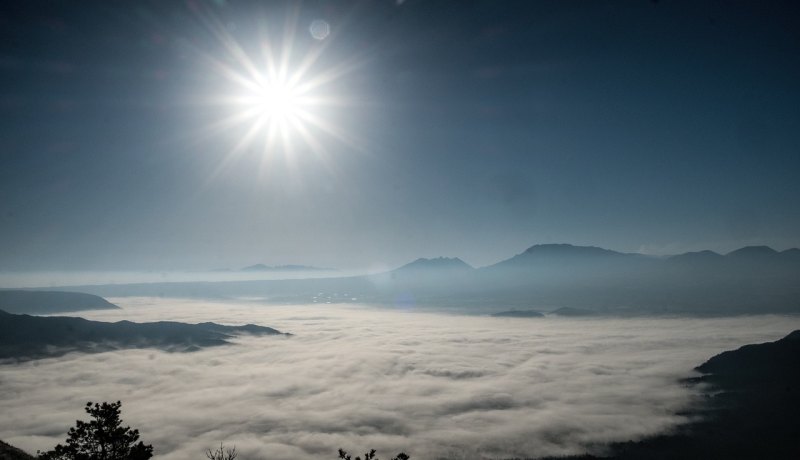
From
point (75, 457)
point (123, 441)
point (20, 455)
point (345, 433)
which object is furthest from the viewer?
point (345, 433)

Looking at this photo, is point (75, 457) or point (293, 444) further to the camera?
point (293, 444)

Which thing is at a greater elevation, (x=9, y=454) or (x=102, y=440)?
(x=102, y=440)

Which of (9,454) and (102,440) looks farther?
(9,454)

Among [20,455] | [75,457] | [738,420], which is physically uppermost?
[75,457]

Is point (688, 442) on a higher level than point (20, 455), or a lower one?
lower

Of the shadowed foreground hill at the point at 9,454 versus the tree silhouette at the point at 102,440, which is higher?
the tree silhouette at the point at 102,440

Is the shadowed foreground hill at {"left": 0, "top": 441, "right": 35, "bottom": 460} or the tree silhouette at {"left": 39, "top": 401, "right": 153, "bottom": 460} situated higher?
the tree silhouette at {"left": 39, "top": 401, "right": 153, "bottom": 460}

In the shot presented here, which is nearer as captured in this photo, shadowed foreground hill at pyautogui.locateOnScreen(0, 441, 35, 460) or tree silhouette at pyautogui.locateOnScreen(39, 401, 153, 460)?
tree silhouette at pyautogui.locateOnScreen(39, 401, 153, 460)

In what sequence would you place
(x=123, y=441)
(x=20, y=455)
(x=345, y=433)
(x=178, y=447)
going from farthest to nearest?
(x=345, y=433) → (x=178, y=447) → (x=20, y=455) → (x=123, y=441)

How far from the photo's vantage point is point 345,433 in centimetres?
19262

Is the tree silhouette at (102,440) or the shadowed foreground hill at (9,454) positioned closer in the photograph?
the tree silhouette at (102,440)

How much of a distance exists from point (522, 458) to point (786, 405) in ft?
470

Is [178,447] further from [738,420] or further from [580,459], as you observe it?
[738,420]

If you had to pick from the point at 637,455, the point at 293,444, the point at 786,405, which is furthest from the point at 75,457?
the point at 786,405
